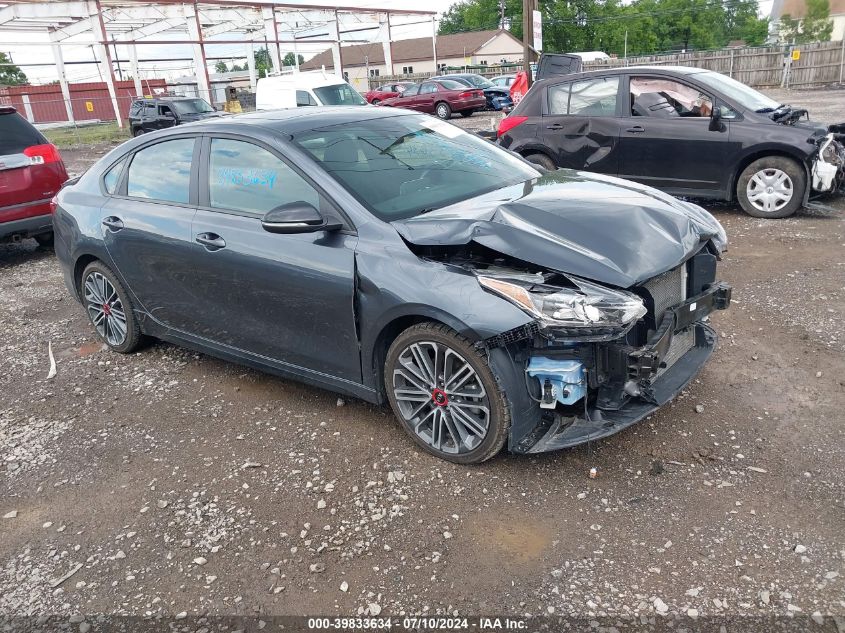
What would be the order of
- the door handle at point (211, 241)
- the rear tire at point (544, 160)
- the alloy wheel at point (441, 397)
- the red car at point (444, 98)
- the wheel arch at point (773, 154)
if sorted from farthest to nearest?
the red car at point (444, 98)
the rear tire at point (544, 160)
the wheel arch at point (773, 154)
the door handle at point (211, 241)
the alloy wheel at point (441, 397)

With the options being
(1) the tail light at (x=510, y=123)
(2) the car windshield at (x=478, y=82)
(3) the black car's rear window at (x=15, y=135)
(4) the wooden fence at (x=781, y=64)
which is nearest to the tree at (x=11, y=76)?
(2) the car windshield at (x=478, y=82)

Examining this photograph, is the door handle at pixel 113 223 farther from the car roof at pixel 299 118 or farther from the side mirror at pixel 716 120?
the side mirror at pixel 716 120

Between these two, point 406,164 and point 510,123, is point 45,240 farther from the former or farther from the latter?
point 406,164

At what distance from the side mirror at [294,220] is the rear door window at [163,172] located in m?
1.14

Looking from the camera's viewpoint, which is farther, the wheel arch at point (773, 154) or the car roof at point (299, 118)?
the wheel arch at point (773, 154)

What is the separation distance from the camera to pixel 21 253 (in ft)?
29.9

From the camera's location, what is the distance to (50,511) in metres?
3.42

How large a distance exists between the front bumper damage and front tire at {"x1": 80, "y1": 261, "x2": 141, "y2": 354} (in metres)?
3.09

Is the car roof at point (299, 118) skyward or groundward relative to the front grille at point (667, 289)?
skyward

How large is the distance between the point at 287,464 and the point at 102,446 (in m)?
1.21

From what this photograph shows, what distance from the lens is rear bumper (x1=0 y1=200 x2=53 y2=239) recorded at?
25.3 ft

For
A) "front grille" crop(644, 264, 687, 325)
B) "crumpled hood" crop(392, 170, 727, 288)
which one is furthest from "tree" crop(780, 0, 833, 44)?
"front grille" crop(644, 264, 687, 325)

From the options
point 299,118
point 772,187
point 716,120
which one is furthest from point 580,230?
point 772,187

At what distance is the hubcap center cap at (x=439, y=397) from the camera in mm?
3346
